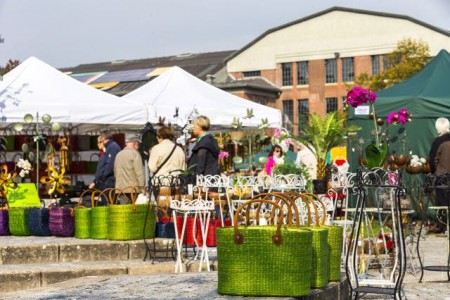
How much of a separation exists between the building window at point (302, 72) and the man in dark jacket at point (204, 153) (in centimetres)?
6656

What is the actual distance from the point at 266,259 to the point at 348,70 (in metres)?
71.0

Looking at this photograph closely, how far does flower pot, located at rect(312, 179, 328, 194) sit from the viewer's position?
1523 centimetres

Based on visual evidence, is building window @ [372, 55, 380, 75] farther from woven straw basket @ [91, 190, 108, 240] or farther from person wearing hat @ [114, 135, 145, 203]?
woven straw basket @ [91, 190, 108, 240]

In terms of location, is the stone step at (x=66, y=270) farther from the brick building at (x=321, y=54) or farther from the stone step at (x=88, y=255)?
the brick building at (x=321, y=54)

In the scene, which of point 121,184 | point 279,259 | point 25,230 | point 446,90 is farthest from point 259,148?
point 279,259

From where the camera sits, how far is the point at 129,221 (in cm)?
1211

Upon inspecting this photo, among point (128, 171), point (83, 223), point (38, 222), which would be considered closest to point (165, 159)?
point (128, 171)

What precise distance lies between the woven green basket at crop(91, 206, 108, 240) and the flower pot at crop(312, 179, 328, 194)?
149 inches

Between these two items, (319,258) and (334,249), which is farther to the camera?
(334,249)

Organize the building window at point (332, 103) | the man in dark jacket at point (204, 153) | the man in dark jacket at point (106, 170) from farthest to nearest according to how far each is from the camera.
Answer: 1. the building window at point (332, 103)
2. the man in dark jacket at point (106, 170)
3. the man in dark jacket at point (204, 153)

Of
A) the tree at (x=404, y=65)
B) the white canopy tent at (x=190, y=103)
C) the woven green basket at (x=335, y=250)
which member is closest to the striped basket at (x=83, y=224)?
the woven green basket at (x=335, y=250)

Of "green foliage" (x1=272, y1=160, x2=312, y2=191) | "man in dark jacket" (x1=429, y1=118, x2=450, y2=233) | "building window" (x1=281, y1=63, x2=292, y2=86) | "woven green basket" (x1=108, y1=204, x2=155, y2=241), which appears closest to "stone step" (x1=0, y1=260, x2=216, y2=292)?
"woven green basket" (x1=108, y1=204, x2=155, y2=241)

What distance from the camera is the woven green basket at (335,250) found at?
816cm

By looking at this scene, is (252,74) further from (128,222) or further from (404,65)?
(128,222)
